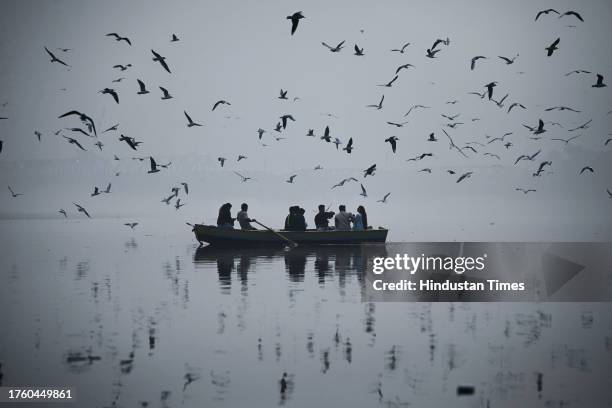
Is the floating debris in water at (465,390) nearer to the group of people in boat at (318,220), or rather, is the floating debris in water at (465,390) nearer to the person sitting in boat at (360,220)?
the group of people in boat at (318,220)

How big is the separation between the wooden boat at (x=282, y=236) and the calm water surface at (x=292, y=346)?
1166cm

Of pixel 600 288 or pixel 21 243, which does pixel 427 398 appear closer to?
pixel 600 288

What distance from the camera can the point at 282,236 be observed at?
41.4 metres

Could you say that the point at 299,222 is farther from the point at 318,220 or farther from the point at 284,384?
the point at 284,384

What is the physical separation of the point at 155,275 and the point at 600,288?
56.2ft

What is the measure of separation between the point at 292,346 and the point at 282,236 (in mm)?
23952

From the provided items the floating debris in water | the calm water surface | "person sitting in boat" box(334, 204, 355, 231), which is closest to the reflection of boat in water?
"person sitting in boat" box(334, 204, 355, 231)

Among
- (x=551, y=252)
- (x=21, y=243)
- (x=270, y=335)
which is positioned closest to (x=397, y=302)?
(x=270, y=335)

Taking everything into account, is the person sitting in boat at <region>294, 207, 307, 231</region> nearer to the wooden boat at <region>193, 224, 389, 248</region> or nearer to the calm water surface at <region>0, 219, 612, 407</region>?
the wooden boat at <region>193, 224, 389, 248</region>

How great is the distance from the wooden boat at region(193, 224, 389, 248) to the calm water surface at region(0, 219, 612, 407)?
38.2ft

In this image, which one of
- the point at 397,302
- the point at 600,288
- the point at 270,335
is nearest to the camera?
the point at 270,335

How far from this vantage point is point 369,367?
50.7 ft

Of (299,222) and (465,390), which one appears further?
(299,222)

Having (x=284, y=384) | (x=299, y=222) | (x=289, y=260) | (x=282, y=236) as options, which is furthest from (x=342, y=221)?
(x=284, y=384)
